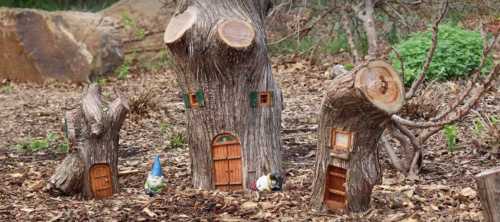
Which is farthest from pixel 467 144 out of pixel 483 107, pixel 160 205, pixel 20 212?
pixel 20 212

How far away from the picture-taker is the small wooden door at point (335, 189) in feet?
16.1

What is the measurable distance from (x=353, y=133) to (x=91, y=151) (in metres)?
2.14

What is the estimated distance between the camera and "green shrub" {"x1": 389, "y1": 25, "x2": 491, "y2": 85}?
32.7ft

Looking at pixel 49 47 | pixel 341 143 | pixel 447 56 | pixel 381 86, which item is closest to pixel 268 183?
pixel 341 143

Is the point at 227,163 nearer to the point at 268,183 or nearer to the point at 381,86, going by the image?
the point at 268,183

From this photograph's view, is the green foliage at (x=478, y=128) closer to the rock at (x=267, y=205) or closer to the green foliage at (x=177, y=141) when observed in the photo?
the rock at (x=267, y=205)

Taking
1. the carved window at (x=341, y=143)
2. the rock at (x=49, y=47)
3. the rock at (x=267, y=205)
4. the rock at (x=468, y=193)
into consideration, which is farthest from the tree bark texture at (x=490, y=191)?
the rock at (x=49, y=47)

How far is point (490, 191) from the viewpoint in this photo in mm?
3641

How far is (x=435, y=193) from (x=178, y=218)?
1.69 metres

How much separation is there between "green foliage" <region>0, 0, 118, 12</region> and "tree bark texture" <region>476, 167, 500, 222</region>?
14128 millimetres

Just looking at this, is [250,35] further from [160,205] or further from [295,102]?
[295,102]

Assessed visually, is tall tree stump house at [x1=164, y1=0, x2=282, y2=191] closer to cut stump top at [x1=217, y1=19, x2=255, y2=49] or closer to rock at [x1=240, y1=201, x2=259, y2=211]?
cut stump top at [x1=217, y1=19, x2=255, y2=49]

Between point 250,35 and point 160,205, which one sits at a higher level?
point 250,35

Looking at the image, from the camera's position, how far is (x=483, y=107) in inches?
345
